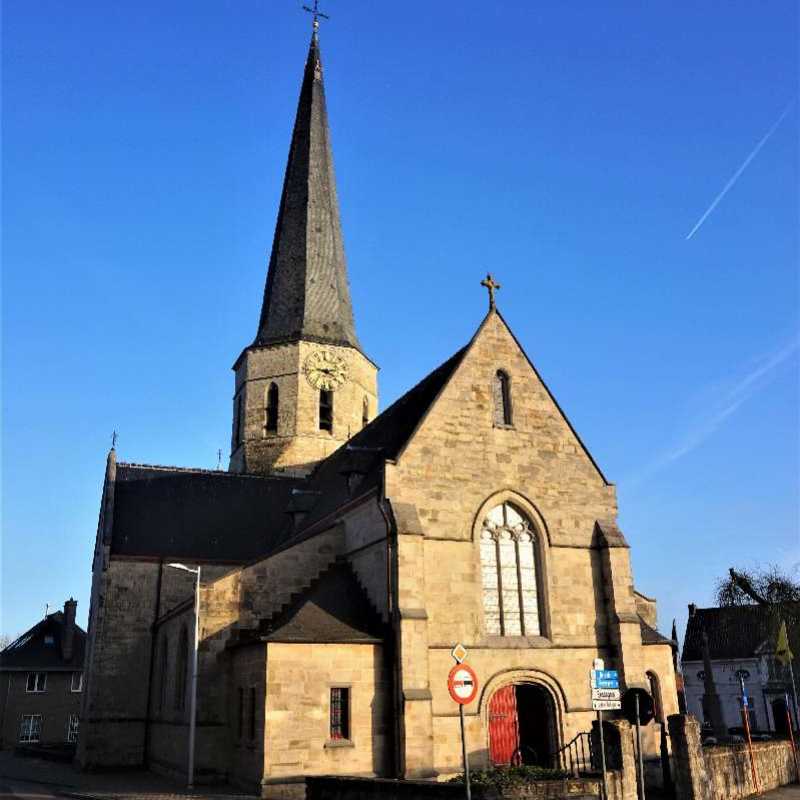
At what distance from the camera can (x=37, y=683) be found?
163ft

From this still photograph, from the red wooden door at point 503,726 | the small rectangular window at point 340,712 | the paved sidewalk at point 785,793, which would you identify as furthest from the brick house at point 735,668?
the small rectangular window at point 340,712

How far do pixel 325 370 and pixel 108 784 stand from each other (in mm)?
19919

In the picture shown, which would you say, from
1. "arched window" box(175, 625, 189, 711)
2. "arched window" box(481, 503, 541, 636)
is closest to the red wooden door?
"arched window" box(481, 503, 541, 636)

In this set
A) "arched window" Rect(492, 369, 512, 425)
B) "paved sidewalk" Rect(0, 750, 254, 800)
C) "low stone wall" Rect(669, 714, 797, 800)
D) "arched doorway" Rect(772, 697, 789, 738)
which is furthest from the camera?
"arched doorway" Rect(772, 697, 789, 738)

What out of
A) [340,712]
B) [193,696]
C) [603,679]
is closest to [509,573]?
[340,712]

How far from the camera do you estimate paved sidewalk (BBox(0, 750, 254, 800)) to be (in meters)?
18.1

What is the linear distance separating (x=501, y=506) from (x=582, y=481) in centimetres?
277

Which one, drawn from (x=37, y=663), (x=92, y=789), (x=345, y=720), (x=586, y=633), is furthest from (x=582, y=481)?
(x=37, y=663)

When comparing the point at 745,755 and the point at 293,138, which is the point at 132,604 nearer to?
the point at 745,755

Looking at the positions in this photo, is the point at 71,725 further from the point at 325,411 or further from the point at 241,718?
the point at 241,718

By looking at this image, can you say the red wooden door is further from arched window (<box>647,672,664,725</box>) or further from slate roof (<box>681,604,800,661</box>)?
slate roof (<box>681,604,800,661</box>)

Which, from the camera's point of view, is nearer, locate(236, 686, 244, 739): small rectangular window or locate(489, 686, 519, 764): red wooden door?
locate(489, 686, 519, 764): red wooden door

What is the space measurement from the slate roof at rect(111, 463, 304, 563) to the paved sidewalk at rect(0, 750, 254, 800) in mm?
7443

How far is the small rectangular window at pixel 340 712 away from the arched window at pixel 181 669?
281 inches
